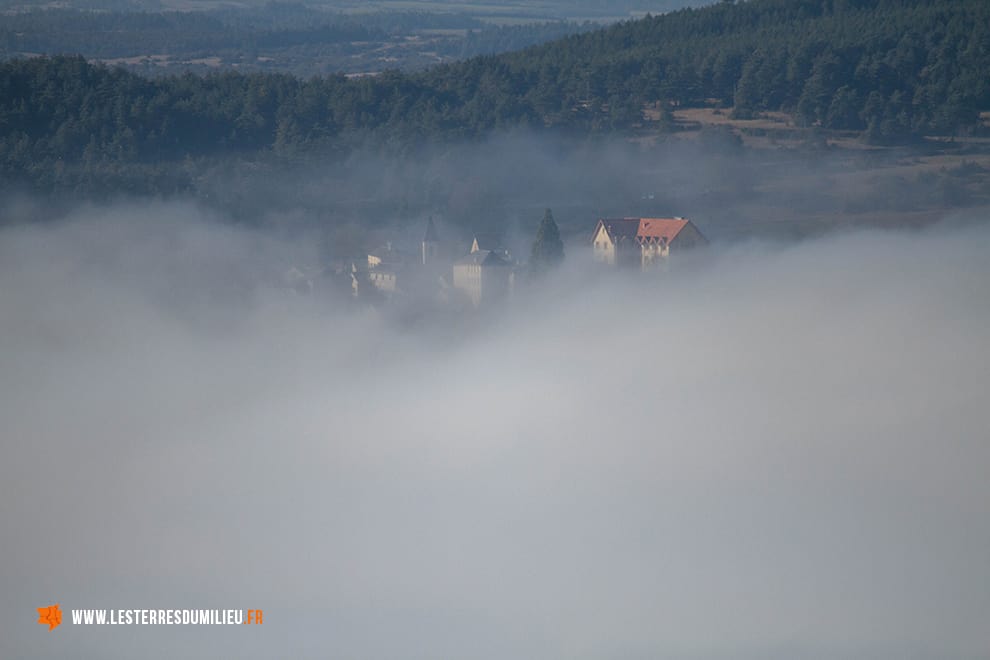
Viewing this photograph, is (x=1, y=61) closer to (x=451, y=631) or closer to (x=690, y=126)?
(x=690, y=126)

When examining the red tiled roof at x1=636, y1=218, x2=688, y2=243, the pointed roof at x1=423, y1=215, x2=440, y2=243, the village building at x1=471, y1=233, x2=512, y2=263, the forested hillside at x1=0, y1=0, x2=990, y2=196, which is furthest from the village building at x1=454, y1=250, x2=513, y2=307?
the forested hillside at x1=0, y1=0, x2=990, y2=196

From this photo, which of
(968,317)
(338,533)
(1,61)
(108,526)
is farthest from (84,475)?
(968,317)

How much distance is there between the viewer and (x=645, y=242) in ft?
147

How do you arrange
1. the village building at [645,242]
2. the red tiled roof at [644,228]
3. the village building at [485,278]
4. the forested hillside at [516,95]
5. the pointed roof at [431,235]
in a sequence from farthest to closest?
the forested hillside at [516,95]
the pointed roof at [431,235]
the red tiled roof at [644,228]
the village building at [645,242]
the village building at [485,278]

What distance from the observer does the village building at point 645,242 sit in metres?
44.3

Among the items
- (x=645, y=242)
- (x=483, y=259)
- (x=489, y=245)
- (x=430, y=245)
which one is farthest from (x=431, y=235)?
(x=645, y=242)

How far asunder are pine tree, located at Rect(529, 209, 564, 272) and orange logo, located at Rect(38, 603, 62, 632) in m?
19.4

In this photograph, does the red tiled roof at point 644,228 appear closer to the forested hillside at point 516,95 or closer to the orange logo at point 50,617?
the forested hillside at point 516,95

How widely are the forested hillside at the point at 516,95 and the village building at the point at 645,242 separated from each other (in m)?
15.5

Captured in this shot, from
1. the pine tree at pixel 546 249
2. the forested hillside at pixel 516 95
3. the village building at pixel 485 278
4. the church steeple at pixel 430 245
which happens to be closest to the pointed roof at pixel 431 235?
the church steeple at pixel 430 245

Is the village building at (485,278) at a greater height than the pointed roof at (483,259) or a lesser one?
lesser

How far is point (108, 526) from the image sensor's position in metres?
33.3

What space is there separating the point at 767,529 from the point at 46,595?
15412mm

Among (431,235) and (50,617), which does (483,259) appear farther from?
(50,617)
